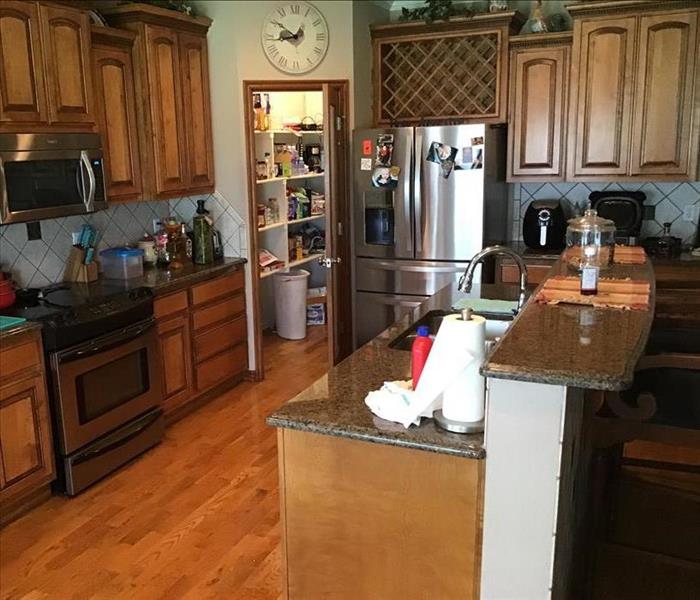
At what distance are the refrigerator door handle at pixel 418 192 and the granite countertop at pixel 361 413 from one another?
2.08m

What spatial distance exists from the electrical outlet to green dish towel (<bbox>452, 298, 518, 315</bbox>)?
2115mm

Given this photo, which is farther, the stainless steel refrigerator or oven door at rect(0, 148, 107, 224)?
the stainless steel refrigerator

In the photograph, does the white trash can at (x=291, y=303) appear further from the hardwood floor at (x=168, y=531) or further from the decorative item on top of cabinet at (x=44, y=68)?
the decorative item on top of cabinet at (x=44, y=68)

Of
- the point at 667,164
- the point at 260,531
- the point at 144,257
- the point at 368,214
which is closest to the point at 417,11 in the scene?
the point at 368,214

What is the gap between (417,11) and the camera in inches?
174

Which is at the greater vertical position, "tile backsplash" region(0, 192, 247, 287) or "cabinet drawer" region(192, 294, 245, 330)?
"tile backsplash" region(0, 192, 247, 287)

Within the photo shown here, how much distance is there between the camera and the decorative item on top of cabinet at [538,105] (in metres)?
4.20

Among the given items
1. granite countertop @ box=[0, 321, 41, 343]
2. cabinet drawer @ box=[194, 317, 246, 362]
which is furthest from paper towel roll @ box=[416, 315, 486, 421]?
cabinet drawer @ box=[194, 317, 246, 362]

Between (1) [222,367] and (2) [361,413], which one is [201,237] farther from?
(2) [361,413]

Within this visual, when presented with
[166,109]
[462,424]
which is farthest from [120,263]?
[462,424]

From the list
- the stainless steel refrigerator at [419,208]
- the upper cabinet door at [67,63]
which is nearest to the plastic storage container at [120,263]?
the upper cabinet door at [67,63]

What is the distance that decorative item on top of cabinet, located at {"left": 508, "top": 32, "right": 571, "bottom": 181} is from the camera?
13.8ft

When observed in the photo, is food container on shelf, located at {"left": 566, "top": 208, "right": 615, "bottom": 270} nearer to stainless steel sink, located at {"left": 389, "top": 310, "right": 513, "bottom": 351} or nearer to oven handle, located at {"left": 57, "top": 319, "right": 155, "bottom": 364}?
stainless steel sink, located at {"left": 389, "top": 310, "right": 513, "bottom": 351}

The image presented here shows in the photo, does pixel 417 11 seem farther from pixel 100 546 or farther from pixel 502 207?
pixel 100 546
